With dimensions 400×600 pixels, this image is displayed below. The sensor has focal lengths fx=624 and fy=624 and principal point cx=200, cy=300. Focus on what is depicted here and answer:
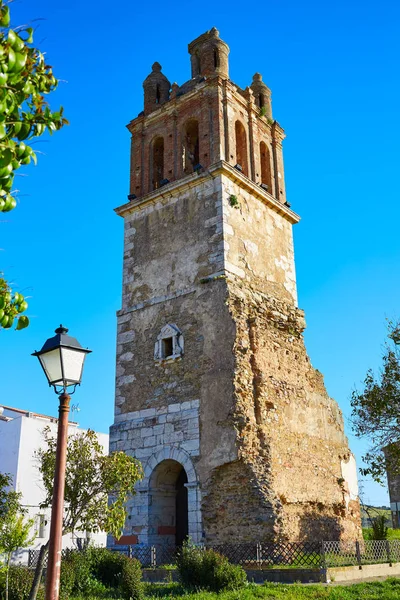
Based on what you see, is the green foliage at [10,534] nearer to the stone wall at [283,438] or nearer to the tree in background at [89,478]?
the tree in background at [89,478]

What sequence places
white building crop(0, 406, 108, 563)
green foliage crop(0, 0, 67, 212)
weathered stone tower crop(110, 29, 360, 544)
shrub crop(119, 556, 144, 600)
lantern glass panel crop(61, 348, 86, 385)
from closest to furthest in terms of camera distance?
green foliage crop(0, 0, 67, 212), lantern glass panel crop(61, 348, 86, 385), shrub crop(119, 556, 144, 600), weathered stone tower crop(110, 29, 360, 544), white building crop(0, 406, 108, 563)

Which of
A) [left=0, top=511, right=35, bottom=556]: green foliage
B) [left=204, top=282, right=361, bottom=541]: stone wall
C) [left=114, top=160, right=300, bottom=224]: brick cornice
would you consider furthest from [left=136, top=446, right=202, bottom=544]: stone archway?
[left=114, top=160, right=300, bottom=224]: brick cornice

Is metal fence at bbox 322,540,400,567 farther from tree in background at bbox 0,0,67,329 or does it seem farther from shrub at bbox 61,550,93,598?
tree in background at bbox 0,0,67,329

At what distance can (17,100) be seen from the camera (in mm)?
4684

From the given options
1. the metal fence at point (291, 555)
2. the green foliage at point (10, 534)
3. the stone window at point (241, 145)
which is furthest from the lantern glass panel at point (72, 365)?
the stone window at point (241, 145)

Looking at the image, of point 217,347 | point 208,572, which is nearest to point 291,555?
point 208,572

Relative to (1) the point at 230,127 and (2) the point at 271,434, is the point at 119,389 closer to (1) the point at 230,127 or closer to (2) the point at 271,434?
(2) the point at 271,434

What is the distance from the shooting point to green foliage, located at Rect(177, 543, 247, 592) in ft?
35.7

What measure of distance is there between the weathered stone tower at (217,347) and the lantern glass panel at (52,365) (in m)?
8.36

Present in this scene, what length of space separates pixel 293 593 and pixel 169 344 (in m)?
7.63

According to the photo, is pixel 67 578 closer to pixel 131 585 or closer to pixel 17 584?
pixel 17 584

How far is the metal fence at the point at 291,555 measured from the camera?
1242 centimetres

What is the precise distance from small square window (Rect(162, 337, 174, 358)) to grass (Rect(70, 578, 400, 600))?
627 cm

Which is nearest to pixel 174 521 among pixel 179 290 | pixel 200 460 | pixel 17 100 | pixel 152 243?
pixel 200 460
